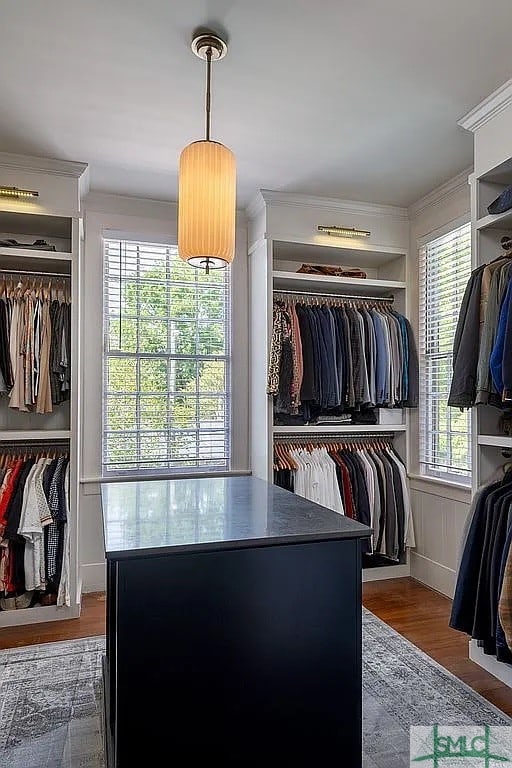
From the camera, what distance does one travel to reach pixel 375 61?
234 cm

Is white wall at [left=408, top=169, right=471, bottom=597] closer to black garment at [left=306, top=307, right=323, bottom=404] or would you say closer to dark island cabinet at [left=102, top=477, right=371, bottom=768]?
black garment at [left=306, top=307, right=323, bottom=404]

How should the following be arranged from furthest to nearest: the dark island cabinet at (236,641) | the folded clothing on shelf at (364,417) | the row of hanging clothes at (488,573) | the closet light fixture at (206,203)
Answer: the folded clothing on shelf at (364,417) < the row of hanging clothes at (488,573) < the closet light fixture at (206,203) < the dark island cabinet at (236,641)

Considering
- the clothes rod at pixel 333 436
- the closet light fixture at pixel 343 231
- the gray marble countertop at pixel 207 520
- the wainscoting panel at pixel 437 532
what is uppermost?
the closet light fixture at pixel 343 231

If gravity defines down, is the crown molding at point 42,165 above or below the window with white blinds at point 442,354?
above

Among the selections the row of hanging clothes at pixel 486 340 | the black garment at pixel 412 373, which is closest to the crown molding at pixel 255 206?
the black garment at pixel 412 373

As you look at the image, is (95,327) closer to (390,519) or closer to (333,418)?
(333,418)

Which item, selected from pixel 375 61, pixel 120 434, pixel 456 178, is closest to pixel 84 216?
pixel 120 434

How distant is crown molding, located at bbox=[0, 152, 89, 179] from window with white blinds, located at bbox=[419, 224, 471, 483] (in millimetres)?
2433

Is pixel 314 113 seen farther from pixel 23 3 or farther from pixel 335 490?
pixel 335 490

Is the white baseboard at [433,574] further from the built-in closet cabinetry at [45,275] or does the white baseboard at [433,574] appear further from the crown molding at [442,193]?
the crown molding at [442,193]

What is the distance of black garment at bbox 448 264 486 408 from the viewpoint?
2.61 meters

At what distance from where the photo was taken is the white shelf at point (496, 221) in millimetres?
2588

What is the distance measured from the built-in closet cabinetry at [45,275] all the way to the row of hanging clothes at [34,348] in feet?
0.08

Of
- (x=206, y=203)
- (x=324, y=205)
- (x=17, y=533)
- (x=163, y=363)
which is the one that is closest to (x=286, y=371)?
(x=163, y=363)
